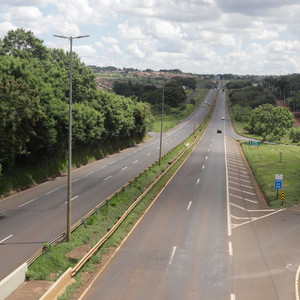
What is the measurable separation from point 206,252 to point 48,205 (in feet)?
54.3

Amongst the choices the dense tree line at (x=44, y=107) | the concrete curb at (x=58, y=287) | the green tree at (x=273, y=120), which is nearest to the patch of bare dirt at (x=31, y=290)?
the concrete curb at (x=58, y=287)

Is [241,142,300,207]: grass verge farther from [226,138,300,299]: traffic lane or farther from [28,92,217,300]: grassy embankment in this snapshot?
[28,92,217,300]: grassy embankment

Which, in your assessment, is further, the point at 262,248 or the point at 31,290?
the point at 262,248

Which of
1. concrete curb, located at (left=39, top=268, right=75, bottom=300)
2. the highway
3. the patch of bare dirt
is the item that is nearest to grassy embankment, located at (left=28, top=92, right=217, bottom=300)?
concrete curb, located at (left=39, top=268, right=75, bottom=300)

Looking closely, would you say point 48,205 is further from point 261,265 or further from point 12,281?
point 261,265

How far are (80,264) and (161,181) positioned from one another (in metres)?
26.1

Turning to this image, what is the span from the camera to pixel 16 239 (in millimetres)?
25047

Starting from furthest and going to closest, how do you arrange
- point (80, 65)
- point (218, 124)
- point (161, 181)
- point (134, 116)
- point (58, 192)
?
point (218, 124) < point (134, 116) < point (80, 65) < point (161, 181) < point (58, 192)

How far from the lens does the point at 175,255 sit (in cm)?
2292

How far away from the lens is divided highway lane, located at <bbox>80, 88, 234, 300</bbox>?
18.2m

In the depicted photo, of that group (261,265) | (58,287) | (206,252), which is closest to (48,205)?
(206,252)

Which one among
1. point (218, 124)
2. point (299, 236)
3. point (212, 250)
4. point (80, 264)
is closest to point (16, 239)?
point (80, 264)

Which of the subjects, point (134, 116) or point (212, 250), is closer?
point (212, 250)

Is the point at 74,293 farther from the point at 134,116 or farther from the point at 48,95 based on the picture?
the point at 134,116
